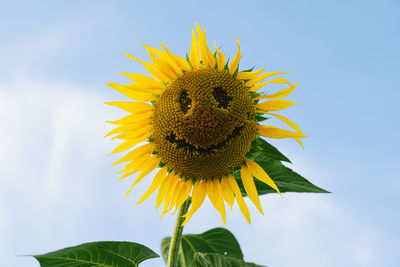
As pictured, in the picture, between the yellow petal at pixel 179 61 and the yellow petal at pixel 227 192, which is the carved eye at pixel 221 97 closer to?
the yellow petal at pixel 179 61

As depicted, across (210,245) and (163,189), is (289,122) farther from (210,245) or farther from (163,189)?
(210,245)

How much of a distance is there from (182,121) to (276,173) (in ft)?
2.31

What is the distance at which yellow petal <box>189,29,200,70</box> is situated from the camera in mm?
2596

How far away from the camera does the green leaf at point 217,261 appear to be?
2527 mm

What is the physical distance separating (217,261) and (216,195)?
0.37m

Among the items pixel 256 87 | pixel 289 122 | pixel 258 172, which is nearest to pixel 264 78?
pixel 256 87

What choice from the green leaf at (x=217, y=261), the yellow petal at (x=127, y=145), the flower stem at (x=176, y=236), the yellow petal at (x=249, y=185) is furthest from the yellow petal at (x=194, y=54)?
the green leaf at (x=217, y=261)

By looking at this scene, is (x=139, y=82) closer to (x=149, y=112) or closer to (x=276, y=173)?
(x=149, y=112)

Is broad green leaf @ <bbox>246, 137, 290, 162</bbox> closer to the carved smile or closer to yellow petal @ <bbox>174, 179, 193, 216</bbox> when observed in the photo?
the carved smile

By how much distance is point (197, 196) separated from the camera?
2.63m

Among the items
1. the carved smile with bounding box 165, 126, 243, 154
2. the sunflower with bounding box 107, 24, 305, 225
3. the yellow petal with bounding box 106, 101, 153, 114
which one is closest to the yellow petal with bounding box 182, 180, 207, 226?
the sunflower with bounding box 107, 24, 305, 225

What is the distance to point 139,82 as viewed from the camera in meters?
2.68

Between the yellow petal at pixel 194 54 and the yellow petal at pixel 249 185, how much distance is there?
661 millimetres

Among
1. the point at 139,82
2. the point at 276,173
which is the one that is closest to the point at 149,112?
the point at 139,82
